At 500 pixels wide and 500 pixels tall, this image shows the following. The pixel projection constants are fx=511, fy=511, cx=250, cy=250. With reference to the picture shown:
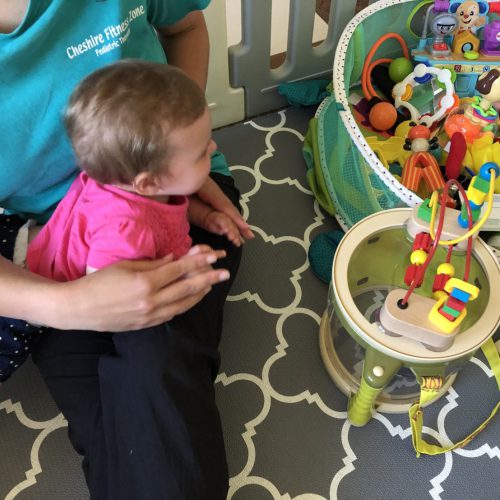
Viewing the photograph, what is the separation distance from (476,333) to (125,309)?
52 cm

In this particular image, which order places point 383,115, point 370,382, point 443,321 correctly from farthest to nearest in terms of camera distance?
point 383,115 < point 370,382 < point 443,321

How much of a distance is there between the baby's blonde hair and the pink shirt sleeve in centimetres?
7

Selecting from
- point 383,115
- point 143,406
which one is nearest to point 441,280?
point 143,406

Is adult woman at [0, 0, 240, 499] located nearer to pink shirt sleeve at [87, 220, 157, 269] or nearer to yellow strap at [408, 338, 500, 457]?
pink shirt sleeve at [87, 220, 157, 269]

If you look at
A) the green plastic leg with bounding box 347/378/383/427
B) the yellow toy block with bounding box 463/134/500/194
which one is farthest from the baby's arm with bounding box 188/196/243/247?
the yellow toy block with bounding box 463/134/500/194

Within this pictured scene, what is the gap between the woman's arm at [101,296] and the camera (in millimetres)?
661

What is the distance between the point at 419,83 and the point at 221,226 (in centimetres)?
A: 75

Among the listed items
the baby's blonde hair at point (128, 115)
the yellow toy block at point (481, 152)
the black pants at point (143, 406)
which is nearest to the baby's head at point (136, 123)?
the baby's blonde hair at point (128, 115)

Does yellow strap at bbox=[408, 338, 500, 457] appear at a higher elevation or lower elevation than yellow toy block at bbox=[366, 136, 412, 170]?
lower

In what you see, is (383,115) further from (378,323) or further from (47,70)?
(47,70)

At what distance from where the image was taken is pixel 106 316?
669mm

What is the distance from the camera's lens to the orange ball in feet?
4.13

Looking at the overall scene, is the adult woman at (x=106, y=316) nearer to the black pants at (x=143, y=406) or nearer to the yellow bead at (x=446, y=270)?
the black pants at (x=143, y=406)

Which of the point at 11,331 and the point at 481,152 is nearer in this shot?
the point at 11,331
